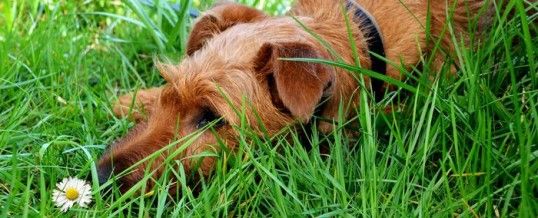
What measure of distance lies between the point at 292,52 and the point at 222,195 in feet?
2.11

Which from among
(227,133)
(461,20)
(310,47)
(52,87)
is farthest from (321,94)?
(52,87)

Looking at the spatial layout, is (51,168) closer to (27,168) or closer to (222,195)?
(27,168)

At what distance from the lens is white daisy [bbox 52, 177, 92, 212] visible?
2.99 m

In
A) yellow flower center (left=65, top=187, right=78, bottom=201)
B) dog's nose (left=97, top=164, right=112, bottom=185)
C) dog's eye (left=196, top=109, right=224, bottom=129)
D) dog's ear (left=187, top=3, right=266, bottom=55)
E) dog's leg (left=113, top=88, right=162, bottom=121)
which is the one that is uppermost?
dog's ear (left=187, top=3, right=266, bottom=55)

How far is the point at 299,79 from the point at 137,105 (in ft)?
4.03

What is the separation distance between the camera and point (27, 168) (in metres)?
3.26

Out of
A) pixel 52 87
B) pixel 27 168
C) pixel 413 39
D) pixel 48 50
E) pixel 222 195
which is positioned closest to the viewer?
pixel 222 195

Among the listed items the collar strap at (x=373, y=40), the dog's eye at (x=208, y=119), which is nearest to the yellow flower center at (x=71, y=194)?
the dog's eye at (x=208, y=119)

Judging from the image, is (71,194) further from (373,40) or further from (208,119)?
(373,40)

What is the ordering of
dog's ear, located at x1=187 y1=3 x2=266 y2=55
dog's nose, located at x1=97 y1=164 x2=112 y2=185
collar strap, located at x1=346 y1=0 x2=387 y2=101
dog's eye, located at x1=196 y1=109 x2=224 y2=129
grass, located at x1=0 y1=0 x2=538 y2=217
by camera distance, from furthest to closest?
1. dog's ear, located at x1=187 y1=3 x2=266 y2=55
2. collar strap, located at x1=346 y1=0 x2=387 y2=101
3. dog's eye, located at x1=196 y1=109 x2=224 y2=129
4. dog's nose, located at x1=97 y1=164 x2=112 y2=185
5. grass, located at x1=0 y1=0 x2=538 y2=217

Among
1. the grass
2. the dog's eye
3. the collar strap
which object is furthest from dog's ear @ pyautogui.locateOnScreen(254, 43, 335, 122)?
the collar strap

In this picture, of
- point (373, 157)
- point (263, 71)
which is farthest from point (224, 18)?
point (373, 157)

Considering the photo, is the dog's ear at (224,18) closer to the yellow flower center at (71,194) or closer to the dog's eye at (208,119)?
the dog's eye at (208,119)

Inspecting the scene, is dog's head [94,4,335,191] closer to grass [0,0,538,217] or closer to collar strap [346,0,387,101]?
grass [0,0,538,217]
